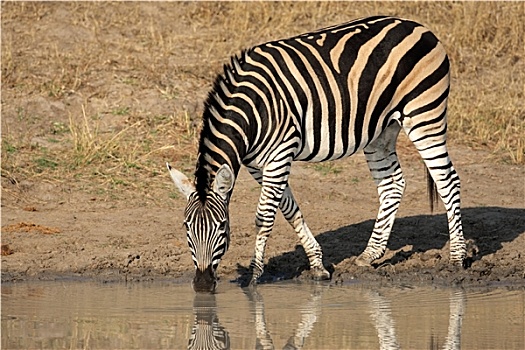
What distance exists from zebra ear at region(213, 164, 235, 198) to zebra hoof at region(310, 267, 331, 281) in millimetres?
1319

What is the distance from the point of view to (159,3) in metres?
15.8

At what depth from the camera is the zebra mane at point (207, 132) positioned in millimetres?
8195

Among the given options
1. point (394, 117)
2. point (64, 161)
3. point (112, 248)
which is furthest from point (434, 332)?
point (64, 161)

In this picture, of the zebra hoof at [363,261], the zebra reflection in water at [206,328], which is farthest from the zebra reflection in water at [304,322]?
the zebra hoof at [363,261]

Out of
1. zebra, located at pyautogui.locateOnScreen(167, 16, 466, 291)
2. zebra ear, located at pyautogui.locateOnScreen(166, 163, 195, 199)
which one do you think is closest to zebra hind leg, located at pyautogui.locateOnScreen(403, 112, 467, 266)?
zebra, located at pyautogui.locateOnScreen(167, 16, 466, 291)

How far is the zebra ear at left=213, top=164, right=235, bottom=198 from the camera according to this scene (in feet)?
26.5

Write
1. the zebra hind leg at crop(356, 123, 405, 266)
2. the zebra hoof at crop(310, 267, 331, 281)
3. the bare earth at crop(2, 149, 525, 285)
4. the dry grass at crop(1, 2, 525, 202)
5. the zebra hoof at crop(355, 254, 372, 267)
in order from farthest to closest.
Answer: the dry grass at crop(1, 2, 525, 202), the zebra hind leg at crop(356, 123, 405, 266), the zebra hoof at crop(355, 254, 372, 267), the bare earth at crop(2, 149, 525, 285), the zebra hoof at crop(310, 267, 331, 281)

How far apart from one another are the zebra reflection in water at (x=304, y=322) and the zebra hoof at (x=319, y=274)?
9.4 inches

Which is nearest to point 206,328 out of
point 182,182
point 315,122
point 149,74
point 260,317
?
point 260,317

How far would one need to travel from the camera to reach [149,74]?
13500mm

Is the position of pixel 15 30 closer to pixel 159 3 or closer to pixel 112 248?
pixel 159 3

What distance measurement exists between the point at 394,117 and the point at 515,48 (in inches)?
243

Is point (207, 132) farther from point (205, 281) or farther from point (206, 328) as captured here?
point (206, 328)

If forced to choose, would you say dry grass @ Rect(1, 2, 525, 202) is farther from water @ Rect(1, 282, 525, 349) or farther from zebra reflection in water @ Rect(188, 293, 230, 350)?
zebra reflection in water @ Rect(188, 293, 230, 350)
